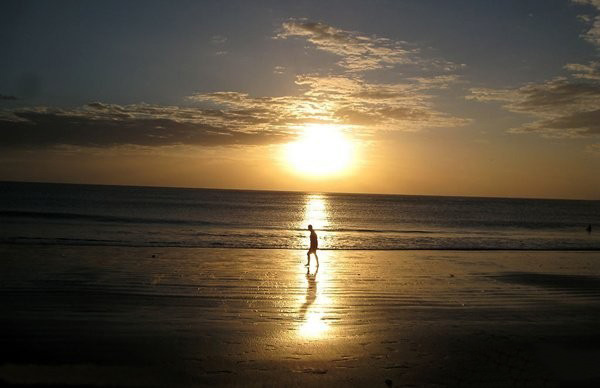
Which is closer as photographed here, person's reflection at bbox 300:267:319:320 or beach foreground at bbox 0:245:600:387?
beach foreground at bbox 0:245:600:387

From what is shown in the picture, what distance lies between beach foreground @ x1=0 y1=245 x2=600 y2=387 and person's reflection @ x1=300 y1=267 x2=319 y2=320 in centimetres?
6

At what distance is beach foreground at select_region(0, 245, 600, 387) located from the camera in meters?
8.52

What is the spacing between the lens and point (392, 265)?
2291 centimetres

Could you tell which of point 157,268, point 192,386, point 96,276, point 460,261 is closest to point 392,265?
point 460,261

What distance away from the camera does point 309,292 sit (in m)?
15.6

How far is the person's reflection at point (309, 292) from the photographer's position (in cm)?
1303

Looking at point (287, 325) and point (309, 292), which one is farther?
point (309, 292)

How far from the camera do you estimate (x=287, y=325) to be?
11.5 meters

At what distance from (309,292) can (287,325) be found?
4.12 meters

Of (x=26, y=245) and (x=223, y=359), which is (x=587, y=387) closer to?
(x=223, y=359)

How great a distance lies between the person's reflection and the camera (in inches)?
513

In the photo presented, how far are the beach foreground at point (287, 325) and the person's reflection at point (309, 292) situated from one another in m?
0.06

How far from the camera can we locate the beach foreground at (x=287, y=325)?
28.0 ft

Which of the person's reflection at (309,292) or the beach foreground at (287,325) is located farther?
the person's reflection at (309,292)
